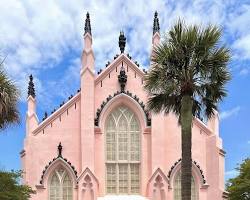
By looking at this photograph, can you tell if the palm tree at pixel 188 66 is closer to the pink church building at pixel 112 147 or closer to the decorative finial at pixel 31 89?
the pink church building at pixel 112 147

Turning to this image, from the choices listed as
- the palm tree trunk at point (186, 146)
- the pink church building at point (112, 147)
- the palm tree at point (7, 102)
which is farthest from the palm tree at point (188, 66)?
the pink church building at point (112, 147)

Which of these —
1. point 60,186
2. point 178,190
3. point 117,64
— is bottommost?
point 178,190

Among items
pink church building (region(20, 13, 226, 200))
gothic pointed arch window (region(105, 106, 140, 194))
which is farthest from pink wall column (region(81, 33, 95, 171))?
gothic pointed arch window (region(105, 106, 140, 194))

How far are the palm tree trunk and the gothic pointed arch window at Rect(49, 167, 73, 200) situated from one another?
1810 centimetres

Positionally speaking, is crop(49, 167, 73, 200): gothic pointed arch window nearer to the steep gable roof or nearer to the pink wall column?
the pink wall column

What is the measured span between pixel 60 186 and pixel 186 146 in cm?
1863

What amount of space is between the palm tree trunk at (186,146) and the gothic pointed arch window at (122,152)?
17.8 metres

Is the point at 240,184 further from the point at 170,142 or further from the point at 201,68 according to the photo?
the point at 201,68

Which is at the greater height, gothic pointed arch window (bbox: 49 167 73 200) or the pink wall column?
the pink wall column

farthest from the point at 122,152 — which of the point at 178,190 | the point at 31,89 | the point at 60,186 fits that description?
the point at 31,89

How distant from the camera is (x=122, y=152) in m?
39.4

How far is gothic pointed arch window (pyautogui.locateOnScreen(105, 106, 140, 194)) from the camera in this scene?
128 ft

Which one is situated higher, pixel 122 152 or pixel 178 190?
pixel 122 152

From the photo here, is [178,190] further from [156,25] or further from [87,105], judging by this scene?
[156,25]
